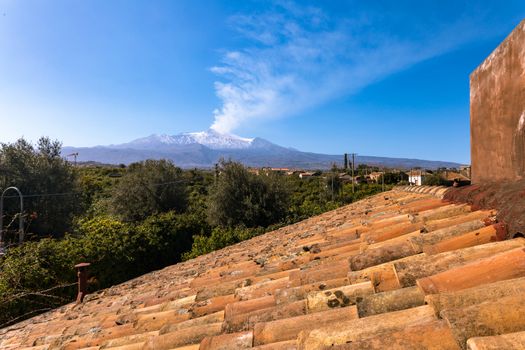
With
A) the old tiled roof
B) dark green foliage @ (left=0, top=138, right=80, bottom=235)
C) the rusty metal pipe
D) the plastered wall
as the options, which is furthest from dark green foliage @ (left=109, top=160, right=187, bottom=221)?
the plastered wall

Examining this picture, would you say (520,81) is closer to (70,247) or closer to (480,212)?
(480,212)

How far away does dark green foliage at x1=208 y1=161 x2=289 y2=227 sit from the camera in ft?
63.3

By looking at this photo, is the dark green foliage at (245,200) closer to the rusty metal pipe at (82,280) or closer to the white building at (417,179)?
the rusty metal pipe at (82,280)

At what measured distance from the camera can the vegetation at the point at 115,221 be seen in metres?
9.27

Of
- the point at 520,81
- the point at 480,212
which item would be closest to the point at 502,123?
the point at 520,81

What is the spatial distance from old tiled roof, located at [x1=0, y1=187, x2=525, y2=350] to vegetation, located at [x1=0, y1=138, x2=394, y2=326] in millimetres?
6494

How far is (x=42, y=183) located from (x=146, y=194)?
7.14m

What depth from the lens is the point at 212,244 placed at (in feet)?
44.9

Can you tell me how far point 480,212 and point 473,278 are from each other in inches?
55.6

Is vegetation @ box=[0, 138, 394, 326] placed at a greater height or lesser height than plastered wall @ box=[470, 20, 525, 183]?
lesser

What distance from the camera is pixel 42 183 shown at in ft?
59.8

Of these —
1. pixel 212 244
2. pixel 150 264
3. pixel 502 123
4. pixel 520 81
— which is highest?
pixel 520 81

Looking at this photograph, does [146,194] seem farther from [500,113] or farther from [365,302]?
[365,302]

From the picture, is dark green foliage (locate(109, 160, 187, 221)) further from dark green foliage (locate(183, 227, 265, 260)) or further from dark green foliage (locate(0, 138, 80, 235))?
dark green foliage (locate(183, 227, 265, 260))
